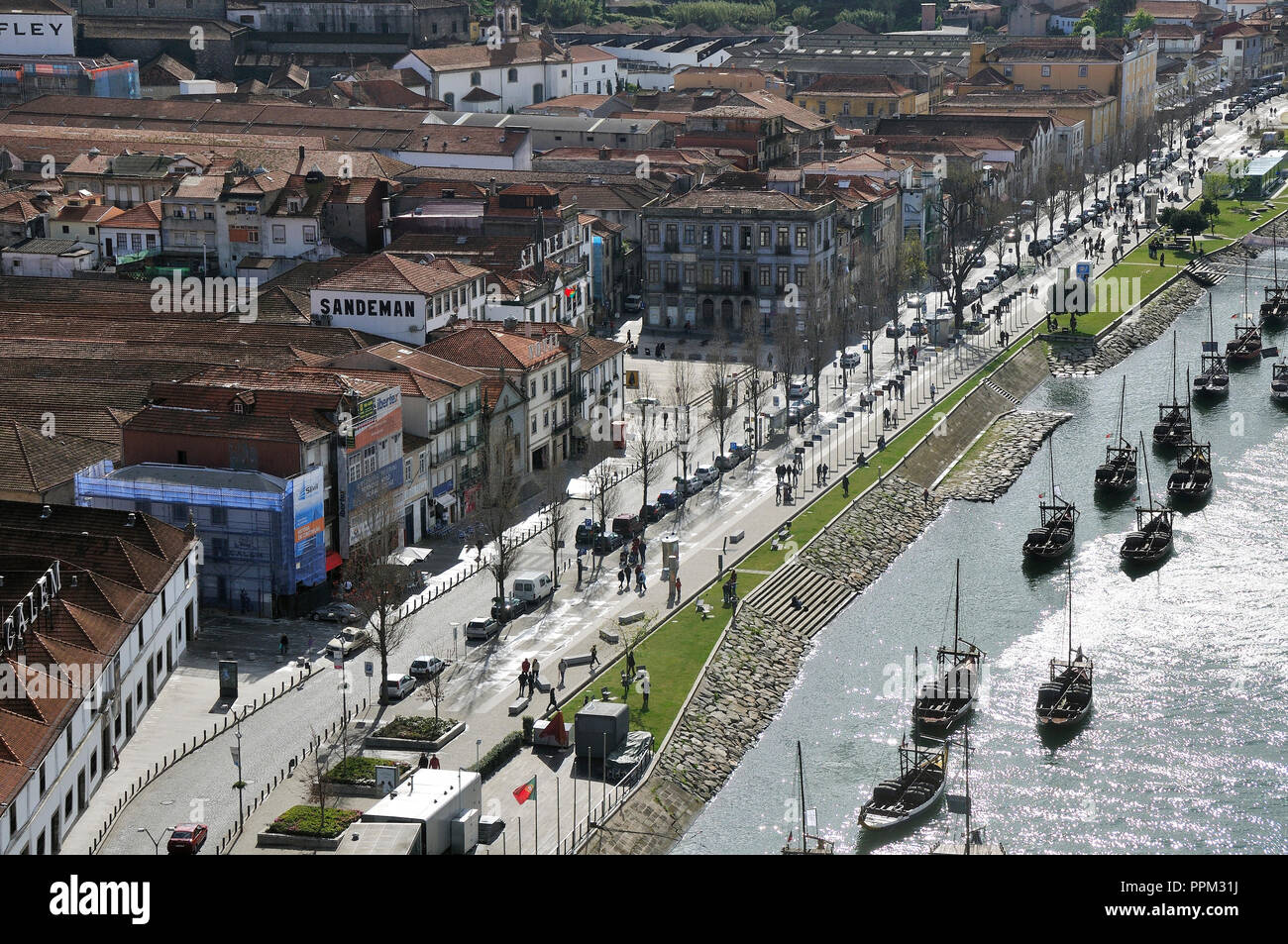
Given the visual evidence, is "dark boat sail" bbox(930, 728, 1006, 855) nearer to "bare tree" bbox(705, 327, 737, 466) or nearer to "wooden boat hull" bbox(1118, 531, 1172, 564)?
"wooden boat hull" bbox(1118, 531, 1172, 564)

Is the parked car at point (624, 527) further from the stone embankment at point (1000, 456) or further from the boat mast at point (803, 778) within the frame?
the stone embankment at point (1000, 456)

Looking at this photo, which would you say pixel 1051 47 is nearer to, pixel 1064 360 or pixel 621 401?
pixel 1064 360

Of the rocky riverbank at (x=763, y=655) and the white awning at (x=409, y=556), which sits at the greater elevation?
the white awning at (x=409, y=556)

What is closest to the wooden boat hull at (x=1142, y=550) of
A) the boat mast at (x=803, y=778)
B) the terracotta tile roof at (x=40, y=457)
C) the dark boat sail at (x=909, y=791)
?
the dark boat sail at (x=909, y=791)

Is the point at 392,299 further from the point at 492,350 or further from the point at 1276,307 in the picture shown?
the point at 1276,307

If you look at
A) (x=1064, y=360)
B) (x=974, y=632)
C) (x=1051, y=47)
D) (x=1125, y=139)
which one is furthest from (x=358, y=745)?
(x=1051, y=47)

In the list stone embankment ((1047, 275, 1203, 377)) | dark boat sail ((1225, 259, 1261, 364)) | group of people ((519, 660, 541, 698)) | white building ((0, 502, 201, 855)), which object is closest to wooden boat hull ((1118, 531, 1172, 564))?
group of people ((519, 660, 541, 698))
